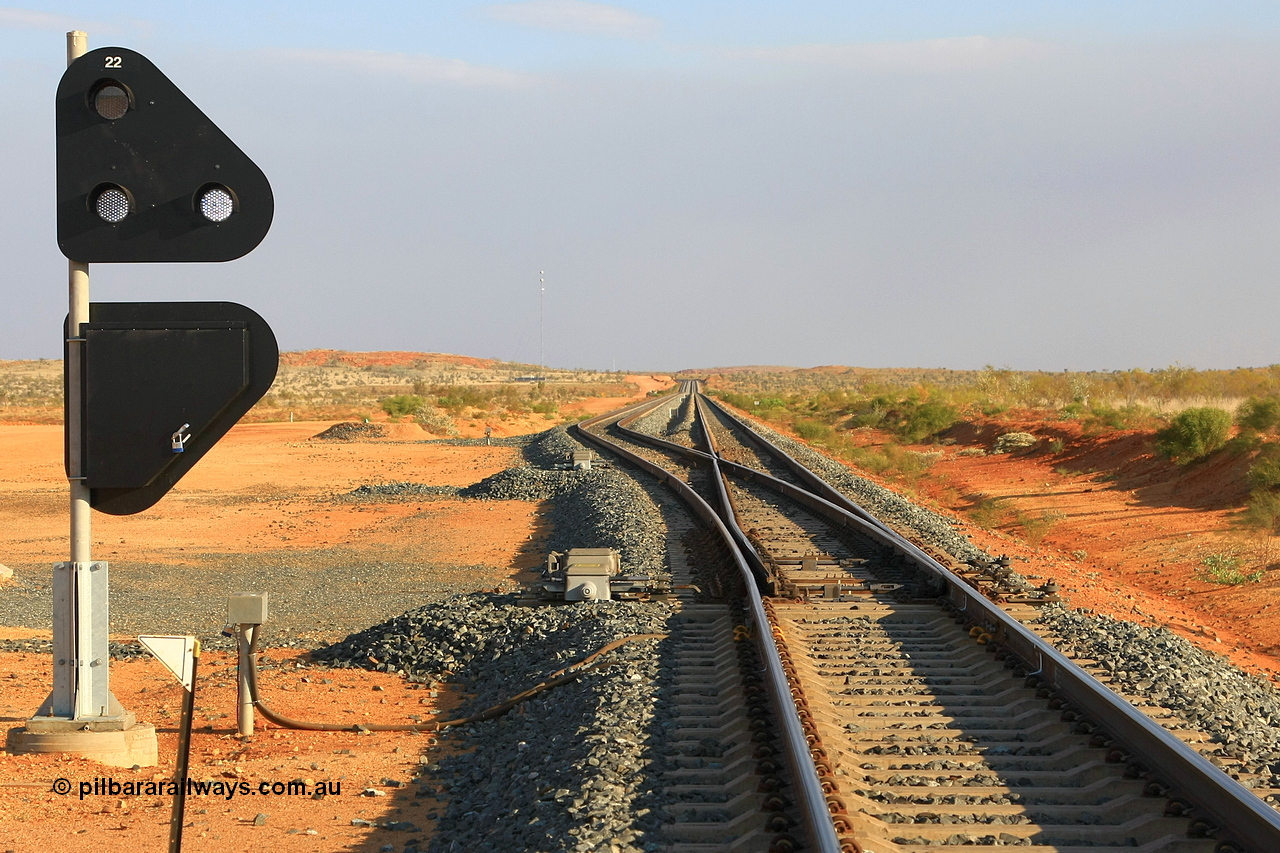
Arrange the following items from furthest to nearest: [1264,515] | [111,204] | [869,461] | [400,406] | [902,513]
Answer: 1. [400,406]
2. [869,461]
3. [1264,515]
4. [902,513]
5. [111,204]

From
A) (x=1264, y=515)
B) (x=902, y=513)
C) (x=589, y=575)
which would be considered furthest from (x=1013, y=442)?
(x=589, y=575)

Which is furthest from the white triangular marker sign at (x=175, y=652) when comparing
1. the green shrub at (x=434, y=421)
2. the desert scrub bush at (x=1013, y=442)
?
the green shrub at (x=434, y=421)

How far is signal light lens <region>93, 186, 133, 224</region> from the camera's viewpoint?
6254 mm

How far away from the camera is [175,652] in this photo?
495 cm

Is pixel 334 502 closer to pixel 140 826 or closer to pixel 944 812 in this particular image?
pixel 140 826

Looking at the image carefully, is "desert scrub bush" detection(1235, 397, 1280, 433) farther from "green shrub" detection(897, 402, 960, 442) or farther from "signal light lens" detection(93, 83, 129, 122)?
"signal light lens" detection(93, 83, 129, 122)

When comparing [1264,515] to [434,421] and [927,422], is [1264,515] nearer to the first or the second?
[927,422]

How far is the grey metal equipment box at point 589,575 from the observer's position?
35.4 ft

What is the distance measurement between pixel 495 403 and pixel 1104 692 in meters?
65.5

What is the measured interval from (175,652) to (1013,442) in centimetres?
3354

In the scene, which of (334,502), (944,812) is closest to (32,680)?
(944,812)

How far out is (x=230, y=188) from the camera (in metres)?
6.13

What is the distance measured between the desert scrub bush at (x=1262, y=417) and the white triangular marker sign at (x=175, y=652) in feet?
88.4

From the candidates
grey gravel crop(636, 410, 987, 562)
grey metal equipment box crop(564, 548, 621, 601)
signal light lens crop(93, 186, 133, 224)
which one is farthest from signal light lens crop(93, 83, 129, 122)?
grey gravel crop(636, 410, 987, 562)
